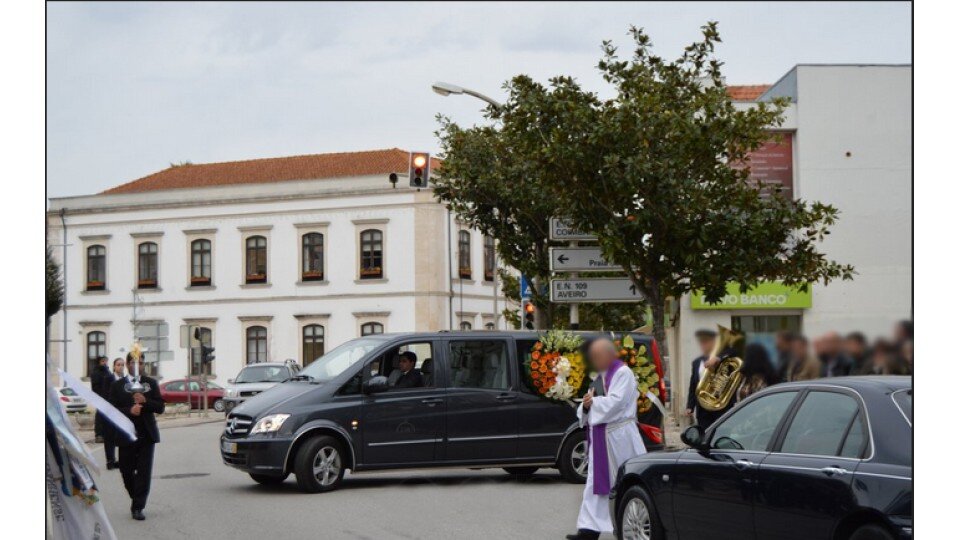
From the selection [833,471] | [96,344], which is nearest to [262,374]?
[96,344]

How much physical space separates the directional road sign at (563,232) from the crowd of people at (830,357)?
32.1ft

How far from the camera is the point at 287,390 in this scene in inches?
642

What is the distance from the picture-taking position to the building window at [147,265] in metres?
63.0

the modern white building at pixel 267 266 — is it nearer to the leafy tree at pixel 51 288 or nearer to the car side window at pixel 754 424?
the leafy tree at pixel 51 288

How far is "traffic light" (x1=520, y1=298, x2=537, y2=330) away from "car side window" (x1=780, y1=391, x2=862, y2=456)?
68.6 ft

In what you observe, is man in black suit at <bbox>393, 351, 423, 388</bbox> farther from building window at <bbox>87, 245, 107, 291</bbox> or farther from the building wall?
building window at <bbox>87, 245, 107, 291</bbox>

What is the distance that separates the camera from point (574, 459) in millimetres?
16875

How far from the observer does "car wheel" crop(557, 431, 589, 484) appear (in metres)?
16.8

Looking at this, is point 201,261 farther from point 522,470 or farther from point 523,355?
point 523,355

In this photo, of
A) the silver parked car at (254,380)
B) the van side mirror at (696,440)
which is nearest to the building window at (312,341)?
the silver parked car at (254,380)

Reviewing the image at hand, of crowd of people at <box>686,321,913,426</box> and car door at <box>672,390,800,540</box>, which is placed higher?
crowd of people at <box>686,321,913,426</box>

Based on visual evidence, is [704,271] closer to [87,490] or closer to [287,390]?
[287,390]

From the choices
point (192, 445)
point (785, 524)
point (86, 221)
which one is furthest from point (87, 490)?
point (86, 221)

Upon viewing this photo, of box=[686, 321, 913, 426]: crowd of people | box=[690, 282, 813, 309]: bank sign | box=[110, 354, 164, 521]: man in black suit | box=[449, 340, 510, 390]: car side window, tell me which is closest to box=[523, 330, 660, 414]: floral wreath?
box=[449, 340, 510, 390]: car side window
